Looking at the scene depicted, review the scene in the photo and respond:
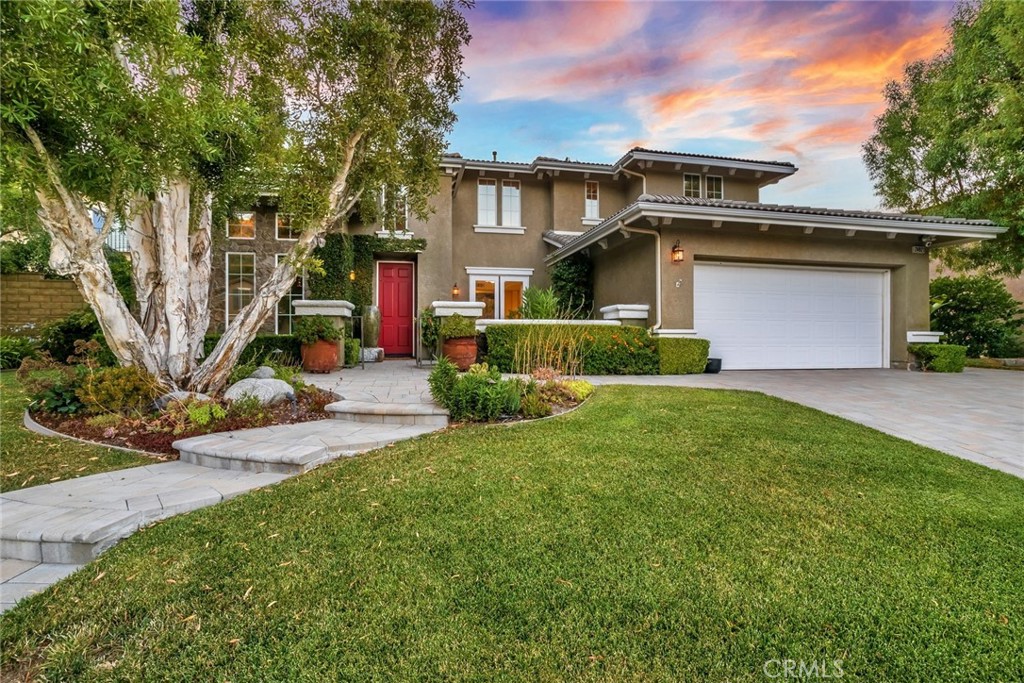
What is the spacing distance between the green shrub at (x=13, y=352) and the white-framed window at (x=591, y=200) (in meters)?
13.0

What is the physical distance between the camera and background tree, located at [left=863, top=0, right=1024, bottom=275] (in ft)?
33.5

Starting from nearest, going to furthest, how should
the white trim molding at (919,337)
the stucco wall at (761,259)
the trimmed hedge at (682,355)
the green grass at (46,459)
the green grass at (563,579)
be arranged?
the green grass at (563,579)
the green grass at (46,459)
the trimmed hedge at (682,355)
the stucco wall at (761,259)
the white trim molding at (919,337)

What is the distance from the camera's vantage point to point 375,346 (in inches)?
441

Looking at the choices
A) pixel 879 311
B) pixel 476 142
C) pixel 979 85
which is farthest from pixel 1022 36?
pixel 476 142

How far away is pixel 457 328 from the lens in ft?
26.9

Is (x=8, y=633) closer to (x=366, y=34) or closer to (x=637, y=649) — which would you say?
(x=637, y=649)

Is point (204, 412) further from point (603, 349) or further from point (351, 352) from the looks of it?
point (603, 349)

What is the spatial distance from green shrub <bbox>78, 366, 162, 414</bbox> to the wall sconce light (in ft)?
26.8

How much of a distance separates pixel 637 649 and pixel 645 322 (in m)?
7.88

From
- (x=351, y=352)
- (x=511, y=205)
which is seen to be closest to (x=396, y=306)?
(x=351, y=352)

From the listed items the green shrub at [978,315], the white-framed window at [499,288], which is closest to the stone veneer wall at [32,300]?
the white-framed window at [499,288]

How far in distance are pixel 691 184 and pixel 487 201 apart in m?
5.93

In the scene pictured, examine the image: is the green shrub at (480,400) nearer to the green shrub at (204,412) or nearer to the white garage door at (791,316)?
the green shrub at (204,412)

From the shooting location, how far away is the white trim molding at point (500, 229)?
12695mm
